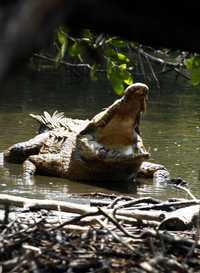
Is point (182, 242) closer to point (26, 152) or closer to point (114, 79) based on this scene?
point (114, 79)

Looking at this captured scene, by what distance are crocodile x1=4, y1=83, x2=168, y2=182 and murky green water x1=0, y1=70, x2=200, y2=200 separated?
0.19m

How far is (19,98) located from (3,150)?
309 inches

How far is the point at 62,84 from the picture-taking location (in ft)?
82.2

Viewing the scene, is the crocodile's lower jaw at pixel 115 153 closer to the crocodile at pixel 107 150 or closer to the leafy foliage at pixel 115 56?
the crocodile at pixel 107 150

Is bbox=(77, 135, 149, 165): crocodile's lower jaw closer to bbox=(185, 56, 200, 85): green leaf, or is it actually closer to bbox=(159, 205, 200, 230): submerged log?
bbox=(159, 205, 200, 230): submerged log

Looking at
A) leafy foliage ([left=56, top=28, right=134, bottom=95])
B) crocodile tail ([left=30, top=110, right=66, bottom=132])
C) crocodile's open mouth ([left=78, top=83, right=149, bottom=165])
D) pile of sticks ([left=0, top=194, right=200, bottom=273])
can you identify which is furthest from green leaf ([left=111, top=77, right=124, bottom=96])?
crocodile tail ([left=30, top=110, right=66, bottom=132])

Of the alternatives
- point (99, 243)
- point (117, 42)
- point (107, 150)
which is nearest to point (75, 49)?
point (117, 42)

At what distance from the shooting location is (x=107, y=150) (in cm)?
1005

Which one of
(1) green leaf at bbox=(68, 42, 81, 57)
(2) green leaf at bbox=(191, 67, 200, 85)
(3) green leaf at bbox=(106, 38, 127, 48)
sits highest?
(3) green leaf at bbox=(106, 38, 127, 48)

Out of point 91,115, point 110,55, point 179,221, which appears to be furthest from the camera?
point 91,115

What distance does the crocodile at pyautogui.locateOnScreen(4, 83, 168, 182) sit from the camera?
976 centimetres

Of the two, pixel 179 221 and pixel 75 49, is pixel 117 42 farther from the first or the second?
pixel 179 221

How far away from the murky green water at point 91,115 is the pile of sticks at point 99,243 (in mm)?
915

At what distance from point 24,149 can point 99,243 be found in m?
7.61
